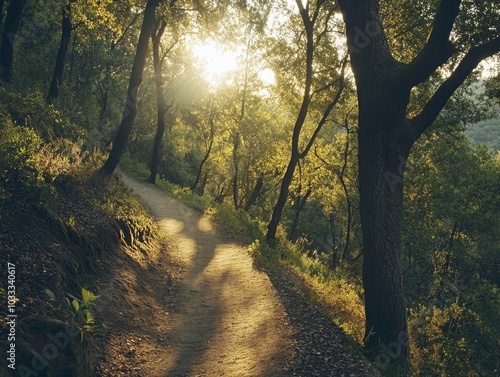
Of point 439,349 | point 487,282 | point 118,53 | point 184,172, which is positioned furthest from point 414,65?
point 184,172

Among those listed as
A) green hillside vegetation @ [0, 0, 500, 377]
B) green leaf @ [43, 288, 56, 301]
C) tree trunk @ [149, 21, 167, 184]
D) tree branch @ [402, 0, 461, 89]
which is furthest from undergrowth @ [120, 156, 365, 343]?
green leaf @ [43, 288, 56, 301]

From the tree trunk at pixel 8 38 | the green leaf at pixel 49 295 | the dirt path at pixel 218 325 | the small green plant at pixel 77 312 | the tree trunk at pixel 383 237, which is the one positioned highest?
the tree trunk at pixel 8 38

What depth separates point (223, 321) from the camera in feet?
27.0

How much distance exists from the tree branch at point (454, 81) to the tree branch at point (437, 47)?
0.86m

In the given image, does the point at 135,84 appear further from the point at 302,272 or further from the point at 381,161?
the point at 381,161

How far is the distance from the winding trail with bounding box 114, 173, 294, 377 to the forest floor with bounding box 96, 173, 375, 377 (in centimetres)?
2

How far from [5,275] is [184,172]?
37.2 metres

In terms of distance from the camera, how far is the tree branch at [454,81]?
22.3 feet

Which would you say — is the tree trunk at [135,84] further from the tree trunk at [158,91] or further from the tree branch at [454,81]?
the tree branch at [454,81]

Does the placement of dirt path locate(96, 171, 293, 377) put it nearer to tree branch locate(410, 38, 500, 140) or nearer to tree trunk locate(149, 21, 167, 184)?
tree branch locate(410, 38, 500, 140)

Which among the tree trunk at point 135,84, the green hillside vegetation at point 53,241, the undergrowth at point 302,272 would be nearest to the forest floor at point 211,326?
the green hillside vegetation at point 53,241

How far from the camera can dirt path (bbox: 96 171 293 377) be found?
6.29 meters

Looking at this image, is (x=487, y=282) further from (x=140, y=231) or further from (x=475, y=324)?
(x=140, y=231)

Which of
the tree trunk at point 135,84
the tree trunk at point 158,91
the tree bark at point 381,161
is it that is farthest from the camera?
the tree trunk at point 158,91
